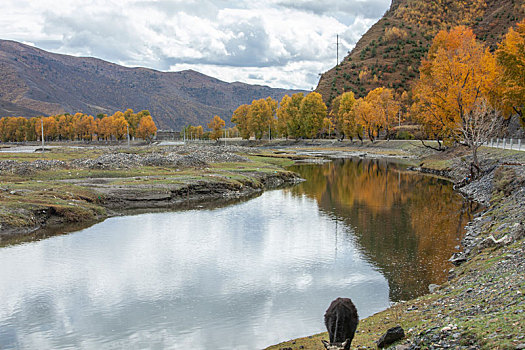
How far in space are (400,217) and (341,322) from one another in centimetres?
2487

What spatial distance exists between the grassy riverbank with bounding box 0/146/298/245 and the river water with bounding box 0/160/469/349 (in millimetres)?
3461

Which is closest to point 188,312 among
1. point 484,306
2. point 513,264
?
point 484,306

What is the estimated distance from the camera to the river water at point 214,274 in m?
15.1

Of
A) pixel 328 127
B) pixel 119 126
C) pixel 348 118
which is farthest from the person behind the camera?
pixel 119 126

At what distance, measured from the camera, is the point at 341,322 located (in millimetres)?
10094

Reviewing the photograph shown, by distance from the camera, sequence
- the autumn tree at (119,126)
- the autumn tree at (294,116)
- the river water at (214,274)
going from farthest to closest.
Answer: the autumn tree at (119,126) → the autumn tree at (294,116) → the river water at (214,274)

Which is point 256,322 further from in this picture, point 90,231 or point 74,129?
point 74,129

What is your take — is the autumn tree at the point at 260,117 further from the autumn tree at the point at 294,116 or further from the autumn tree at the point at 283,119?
the autumn tree at the point at 294,116

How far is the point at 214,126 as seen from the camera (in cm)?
16800

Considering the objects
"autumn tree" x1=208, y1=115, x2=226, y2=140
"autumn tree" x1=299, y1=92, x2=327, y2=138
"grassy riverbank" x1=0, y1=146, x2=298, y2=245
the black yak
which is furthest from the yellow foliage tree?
"autumn tree" x1=208, y1=115, x2=226, y2=140

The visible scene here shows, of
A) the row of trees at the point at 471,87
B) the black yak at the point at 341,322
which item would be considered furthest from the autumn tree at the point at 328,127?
the black yak at the point at 341,322

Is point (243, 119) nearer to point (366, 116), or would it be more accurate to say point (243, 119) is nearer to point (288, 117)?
point (288, 117)

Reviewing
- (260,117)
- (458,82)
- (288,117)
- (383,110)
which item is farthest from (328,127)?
(458,82)

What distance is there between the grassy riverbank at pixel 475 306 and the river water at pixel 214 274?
5.21 feet
